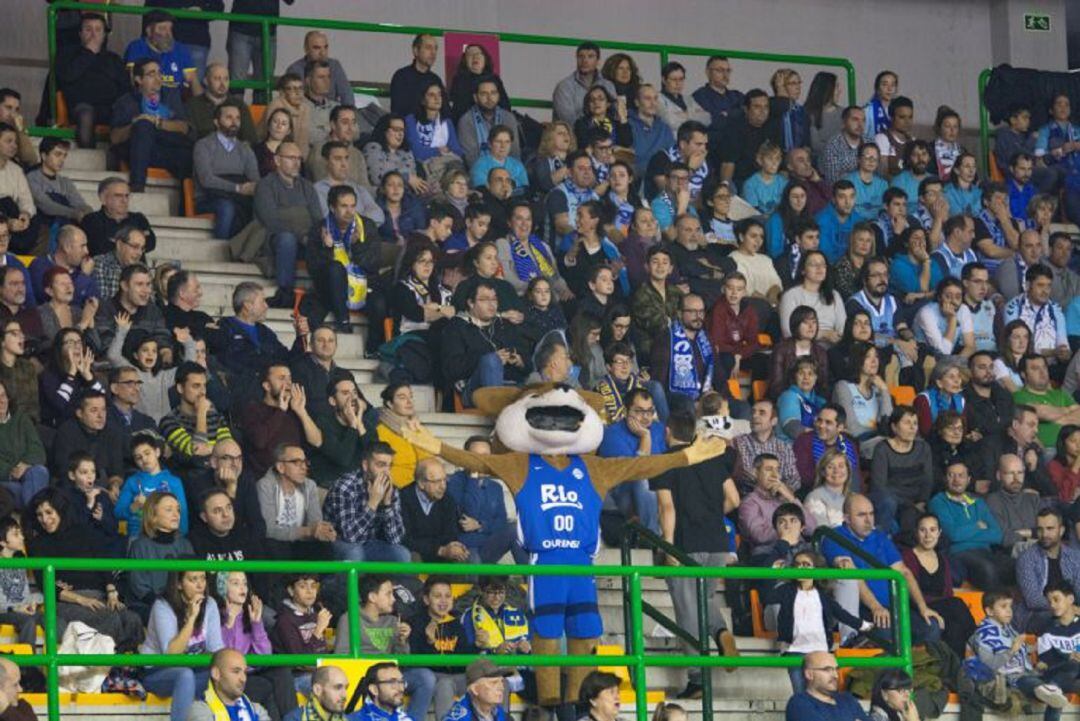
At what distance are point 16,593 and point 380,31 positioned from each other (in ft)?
25.9

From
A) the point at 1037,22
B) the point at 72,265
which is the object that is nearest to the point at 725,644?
Result: the point at 72,265

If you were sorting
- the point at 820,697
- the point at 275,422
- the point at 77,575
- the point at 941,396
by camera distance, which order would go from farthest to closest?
the point at 941,396 < the point at 275,422 < the point at 820,697 < the point at 77,575

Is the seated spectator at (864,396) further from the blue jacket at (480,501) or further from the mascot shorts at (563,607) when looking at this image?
the mascot shorts at (563,607)

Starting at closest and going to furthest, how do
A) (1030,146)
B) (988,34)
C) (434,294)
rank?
(434,294)
(1030,146)
(988,34)

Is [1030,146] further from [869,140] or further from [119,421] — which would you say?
[119,421]

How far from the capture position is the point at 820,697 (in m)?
14.1

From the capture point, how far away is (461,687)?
44.5ft

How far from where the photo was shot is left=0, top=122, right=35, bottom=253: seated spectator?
16.3 meters

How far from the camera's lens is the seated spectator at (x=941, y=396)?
58.4 feet

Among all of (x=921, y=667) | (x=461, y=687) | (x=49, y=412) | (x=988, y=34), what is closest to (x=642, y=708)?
(x=461, y=687)

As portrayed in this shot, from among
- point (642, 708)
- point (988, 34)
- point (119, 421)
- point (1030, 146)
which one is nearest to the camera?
point (642, 708)

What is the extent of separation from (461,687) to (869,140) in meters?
8.45

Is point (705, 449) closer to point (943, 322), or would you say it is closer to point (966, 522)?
point (966, 522)

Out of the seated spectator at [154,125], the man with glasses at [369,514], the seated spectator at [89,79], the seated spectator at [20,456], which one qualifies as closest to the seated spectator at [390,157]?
the seated spectator at [154,125]
